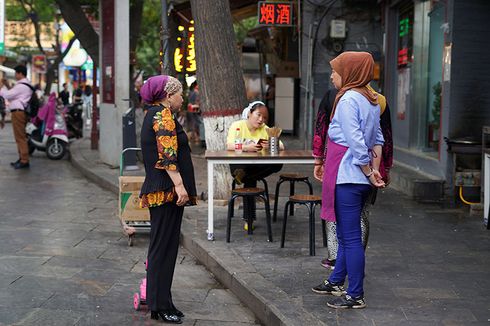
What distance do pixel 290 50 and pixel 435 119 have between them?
371 inches

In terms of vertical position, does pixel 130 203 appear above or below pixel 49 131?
below

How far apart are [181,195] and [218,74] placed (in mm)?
4693

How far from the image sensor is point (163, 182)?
17.4ft

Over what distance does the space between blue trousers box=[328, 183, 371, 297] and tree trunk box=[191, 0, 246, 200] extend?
4.44 meters

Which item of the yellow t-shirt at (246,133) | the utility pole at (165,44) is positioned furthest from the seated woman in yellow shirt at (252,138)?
the utility pole at (165,44)

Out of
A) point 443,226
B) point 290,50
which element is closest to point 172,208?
point 443,226

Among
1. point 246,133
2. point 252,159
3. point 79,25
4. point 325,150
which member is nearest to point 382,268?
point 325,150

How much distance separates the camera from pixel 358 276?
5363 millimetres

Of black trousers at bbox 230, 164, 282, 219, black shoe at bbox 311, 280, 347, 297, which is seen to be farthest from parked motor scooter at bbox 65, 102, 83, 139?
black shoe at bbox 311, 280, 347, 297

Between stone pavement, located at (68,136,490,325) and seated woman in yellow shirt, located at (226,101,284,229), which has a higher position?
seated woman in yellow shirt, located at (226,101,284,229)

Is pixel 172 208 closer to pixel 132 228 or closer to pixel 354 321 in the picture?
pixel 354 321

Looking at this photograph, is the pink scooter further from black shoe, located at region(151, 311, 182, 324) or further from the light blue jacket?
the light blue jacket

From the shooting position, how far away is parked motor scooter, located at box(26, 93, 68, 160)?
15.9 m

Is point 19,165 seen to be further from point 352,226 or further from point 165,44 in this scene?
point 352,226
